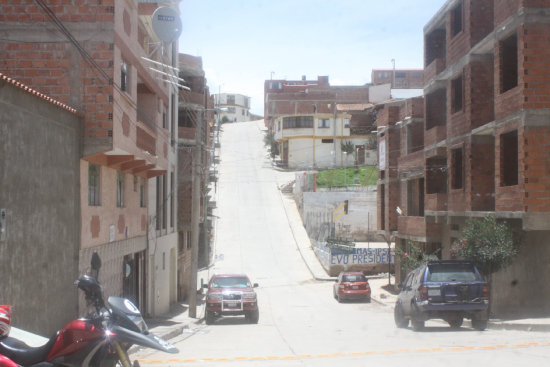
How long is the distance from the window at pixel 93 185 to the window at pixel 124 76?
2.34m

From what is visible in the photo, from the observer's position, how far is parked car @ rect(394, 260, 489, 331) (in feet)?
55.0

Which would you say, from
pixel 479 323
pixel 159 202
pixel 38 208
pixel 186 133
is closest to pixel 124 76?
pixel 38 208

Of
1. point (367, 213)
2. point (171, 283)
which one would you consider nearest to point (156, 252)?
point (171, 283)

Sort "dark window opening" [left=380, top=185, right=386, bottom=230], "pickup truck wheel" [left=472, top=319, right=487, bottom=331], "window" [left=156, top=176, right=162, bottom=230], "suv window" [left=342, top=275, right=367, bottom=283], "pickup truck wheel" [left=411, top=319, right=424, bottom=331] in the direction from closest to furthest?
1. "pickup truck wheel" [left=472, top=319, right=487, bottom=331]
2. "pickup truck wheel" [left=411, top=319, right=424, bottom=331]
3. "window" [left=156, top=176, right=162, bottom=230]
4. "suv window" [left=342, top=275, right=367, bottom=283]
5. "dark window opening" [left=380, top=185, right=386, bottom=230]

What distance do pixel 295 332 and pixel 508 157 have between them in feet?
31.7

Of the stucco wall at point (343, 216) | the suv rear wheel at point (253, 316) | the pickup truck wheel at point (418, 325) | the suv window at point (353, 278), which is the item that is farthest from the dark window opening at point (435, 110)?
the stucco wall at point (343, 216)

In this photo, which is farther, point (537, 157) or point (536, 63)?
point (537, 157)

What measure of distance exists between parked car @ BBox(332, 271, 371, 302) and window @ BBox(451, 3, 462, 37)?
13914 millimetres

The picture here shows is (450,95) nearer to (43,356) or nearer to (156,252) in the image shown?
(156,252)

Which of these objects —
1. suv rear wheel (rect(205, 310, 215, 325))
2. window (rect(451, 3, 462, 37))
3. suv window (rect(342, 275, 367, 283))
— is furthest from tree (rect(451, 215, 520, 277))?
suv window (rect(342, 275, 367, 283))

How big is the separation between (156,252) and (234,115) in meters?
133

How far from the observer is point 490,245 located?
21047 mm

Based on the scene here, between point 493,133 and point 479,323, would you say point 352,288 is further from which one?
point 479,323

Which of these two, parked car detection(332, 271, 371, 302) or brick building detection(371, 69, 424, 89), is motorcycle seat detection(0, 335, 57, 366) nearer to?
parked car detection(332, 271, 371, 302)
